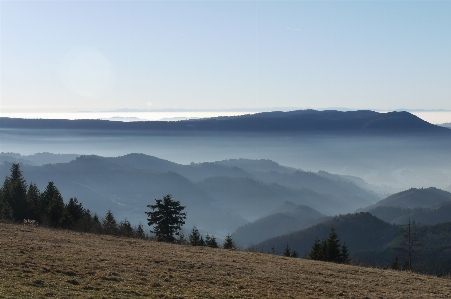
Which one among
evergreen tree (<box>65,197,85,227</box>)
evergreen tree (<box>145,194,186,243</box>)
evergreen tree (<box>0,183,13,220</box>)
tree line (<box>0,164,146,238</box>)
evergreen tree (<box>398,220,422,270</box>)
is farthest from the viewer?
evergreen tree (<box>65,197,85,227</box>)

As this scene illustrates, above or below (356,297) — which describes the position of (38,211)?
below

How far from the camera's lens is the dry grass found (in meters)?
17.8

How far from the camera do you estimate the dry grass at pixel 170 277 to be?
58.5ft

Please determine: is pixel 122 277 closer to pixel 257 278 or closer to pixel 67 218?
pixel 257 278

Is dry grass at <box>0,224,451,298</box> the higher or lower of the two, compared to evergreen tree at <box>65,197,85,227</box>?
higher

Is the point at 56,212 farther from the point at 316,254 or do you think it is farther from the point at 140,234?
the point at 316,254

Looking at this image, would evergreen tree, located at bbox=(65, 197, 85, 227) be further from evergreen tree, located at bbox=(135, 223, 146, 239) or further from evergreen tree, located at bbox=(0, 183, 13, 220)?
evergreen tree, located at bbox=(135, 223, 146, 239)

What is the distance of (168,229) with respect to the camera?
178 feet

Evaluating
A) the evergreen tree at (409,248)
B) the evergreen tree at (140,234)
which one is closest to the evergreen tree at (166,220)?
the evergreen tree at (140,234)

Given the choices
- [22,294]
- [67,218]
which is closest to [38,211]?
[67,218]

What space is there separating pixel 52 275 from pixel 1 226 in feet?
69.1

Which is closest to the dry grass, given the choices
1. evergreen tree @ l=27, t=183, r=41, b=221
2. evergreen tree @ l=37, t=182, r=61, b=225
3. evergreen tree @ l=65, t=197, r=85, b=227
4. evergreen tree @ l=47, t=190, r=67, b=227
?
evergreen tree @ l=47, t=190, r=67, b=227

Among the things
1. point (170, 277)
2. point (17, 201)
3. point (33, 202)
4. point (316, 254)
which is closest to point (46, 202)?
point (33, 202)

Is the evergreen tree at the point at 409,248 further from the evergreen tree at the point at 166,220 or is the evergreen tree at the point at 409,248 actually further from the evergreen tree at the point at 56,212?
the evergreen tree at the point at 56,212
